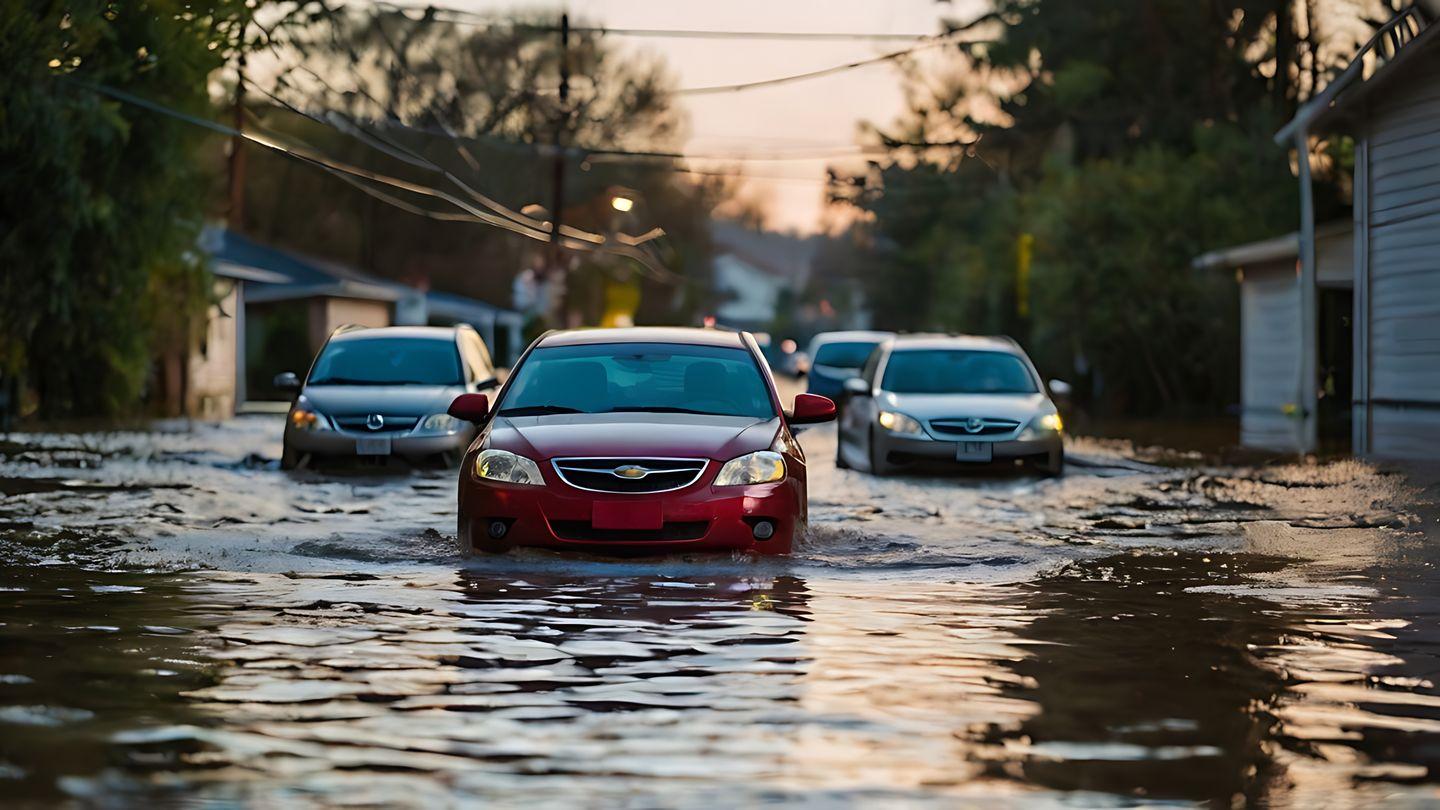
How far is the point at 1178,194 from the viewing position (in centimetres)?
4584

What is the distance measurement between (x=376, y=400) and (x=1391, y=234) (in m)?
12.0

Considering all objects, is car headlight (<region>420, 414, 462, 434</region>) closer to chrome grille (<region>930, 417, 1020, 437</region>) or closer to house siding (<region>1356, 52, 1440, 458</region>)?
chrome grille (<region>930, 417, 1020, 437</region>)

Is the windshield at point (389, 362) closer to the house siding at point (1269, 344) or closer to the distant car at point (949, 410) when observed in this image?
the distant car at point (949, 410)

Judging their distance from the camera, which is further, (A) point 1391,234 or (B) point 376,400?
(A) point 1391,234

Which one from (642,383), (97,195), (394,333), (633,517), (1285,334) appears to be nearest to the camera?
(633,517)

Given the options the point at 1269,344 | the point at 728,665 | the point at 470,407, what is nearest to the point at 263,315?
the point at 1269,344

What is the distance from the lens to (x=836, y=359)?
39.5 m

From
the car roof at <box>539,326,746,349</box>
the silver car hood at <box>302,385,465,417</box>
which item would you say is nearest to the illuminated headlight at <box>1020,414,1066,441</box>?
the silver car hood at <box>302,385,465,417</box>

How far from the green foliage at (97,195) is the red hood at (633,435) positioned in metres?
12.6

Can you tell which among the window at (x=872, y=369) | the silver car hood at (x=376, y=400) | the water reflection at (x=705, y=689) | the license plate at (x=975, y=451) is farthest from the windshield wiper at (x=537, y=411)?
the window at (x=872, y=369)

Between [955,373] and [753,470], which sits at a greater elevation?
[955,373]

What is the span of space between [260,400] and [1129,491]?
33.1 m

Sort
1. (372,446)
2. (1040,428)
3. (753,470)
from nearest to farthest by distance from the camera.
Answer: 1. (753,470)
2. (372,446)
3. (1040,428)

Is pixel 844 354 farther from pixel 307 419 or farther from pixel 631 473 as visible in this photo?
pixel 631 473
